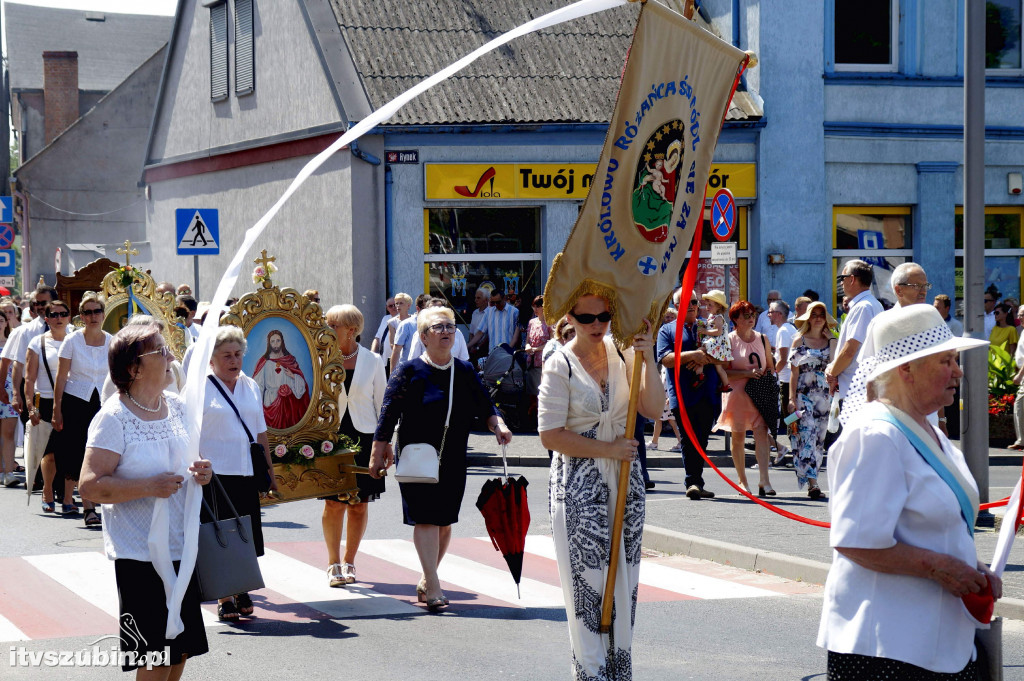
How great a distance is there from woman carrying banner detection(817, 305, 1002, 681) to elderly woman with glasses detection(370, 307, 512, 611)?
4462 millimetres

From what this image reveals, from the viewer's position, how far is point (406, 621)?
788 centimetres

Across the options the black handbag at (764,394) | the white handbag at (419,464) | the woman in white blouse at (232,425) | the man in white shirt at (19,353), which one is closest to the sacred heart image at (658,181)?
the white handbag at (419,464)

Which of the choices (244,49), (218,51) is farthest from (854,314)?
(218,51)

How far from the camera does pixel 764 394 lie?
511 inches

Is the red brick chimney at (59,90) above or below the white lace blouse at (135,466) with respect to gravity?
above

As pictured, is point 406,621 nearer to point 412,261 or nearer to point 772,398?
point 772,398

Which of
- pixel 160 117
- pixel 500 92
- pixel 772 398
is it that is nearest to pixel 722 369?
pixel 772 398

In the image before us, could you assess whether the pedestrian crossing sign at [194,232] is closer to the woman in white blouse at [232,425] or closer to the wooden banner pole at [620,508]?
the woman in white blouse at [232,425]

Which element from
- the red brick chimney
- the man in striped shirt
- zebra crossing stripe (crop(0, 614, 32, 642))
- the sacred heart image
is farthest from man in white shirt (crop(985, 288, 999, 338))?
the red brick chimney

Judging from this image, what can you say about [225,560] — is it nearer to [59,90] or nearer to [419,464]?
[419,464]

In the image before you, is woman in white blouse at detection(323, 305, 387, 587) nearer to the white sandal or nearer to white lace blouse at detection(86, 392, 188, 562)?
the white sandal

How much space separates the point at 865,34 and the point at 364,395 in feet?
53.4

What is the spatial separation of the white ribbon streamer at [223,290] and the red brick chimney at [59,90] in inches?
2151

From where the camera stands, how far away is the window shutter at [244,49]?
1008 inches
